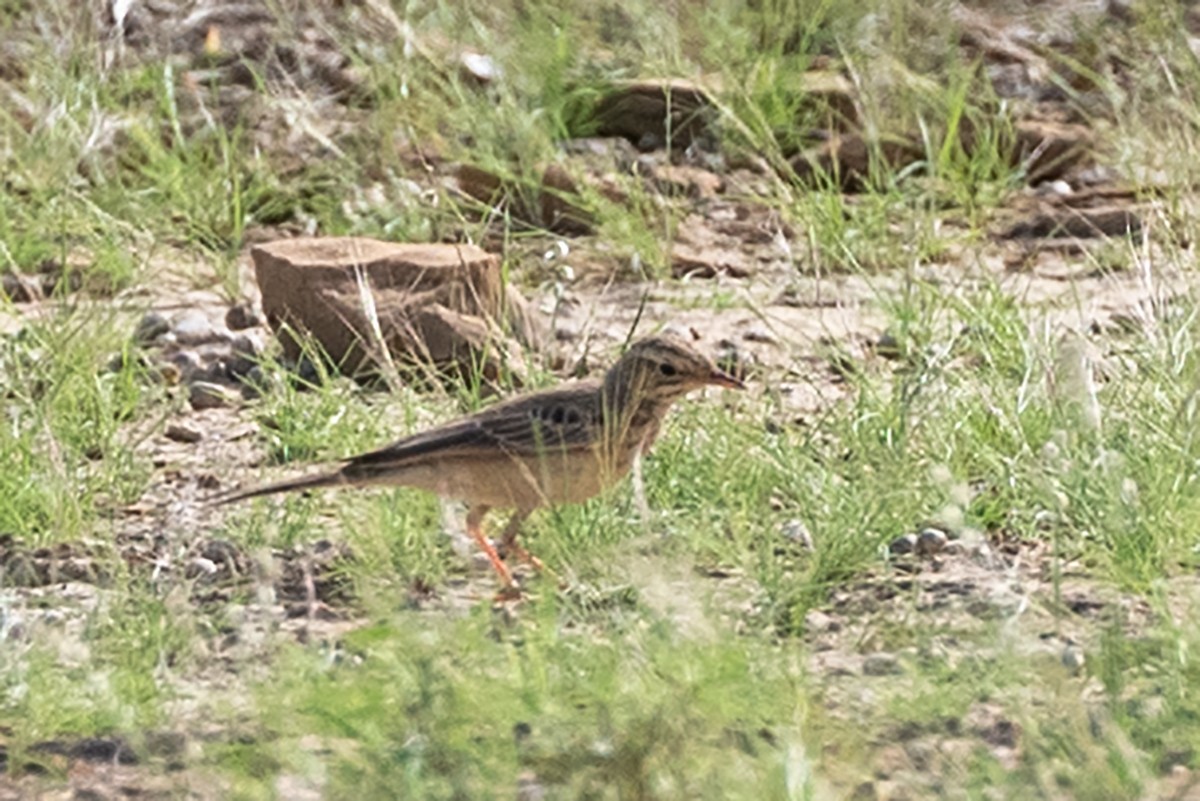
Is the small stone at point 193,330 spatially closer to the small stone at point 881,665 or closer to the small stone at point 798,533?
the small stone at point 798,533

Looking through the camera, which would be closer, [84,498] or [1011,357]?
[84,498]

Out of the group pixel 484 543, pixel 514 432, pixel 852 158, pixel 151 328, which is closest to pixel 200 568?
pixel 484 543

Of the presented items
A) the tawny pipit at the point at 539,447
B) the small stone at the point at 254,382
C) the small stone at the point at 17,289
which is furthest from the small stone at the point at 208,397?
the tawny pipit at the point at 539,447

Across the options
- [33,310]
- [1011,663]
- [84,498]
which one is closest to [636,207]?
[33,310]

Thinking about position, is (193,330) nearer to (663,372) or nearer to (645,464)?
(645,464)

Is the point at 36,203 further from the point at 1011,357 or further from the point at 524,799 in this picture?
the point at 524,799

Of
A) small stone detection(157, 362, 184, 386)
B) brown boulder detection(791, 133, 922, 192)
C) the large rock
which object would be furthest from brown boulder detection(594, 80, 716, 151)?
small stone detection(157, 362, 184, 386)

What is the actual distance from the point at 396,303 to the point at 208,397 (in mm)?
599

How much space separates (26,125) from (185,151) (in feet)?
2.90

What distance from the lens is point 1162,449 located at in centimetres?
571

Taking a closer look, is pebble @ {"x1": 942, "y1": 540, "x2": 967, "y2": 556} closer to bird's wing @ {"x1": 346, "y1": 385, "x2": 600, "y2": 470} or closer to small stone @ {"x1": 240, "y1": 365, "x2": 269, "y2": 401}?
bird's wing @ {"x1": 346, "y1": 385, "x2": 600, "y2": 470}

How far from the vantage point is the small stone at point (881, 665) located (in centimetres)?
500

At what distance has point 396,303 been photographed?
7477 mm

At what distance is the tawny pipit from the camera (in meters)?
5.89
